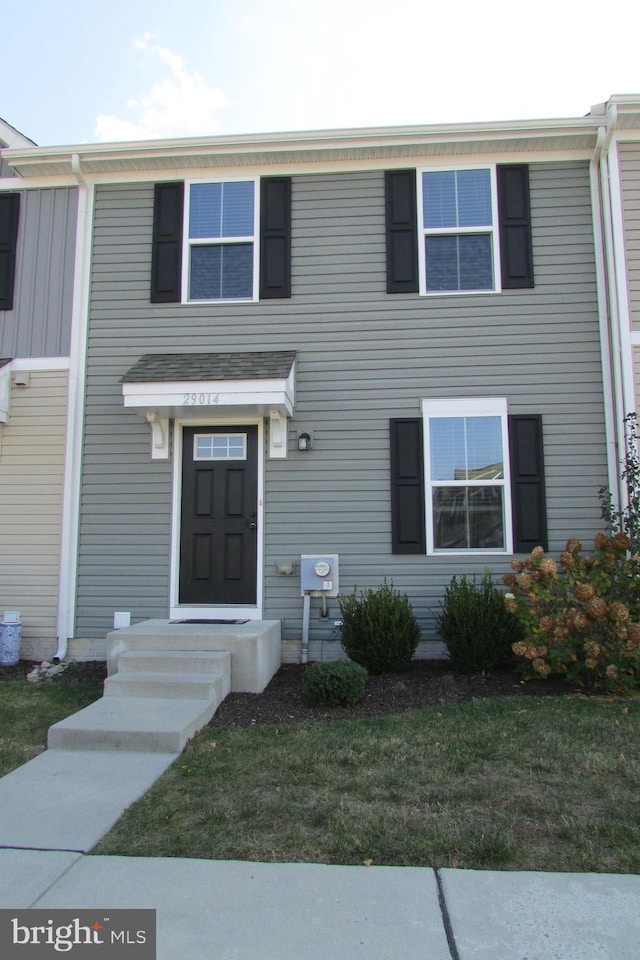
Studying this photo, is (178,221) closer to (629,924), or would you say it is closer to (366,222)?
(366,222)

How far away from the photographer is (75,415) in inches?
269

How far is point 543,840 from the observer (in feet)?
8.94

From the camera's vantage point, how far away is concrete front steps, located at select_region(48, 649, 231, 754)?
13.0 feet

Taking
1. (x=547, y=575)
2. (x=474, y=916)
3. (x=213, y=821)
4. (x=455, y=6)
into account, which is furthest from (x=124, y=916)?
(x=455, y=6)

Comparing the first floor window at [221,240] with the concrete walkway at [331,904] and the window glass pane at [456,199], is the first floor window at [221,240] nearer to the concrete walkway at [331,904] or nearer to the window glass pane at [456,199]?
the window glass pane at [456,199]

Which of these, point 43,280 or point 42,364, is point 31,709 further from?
point 43,280

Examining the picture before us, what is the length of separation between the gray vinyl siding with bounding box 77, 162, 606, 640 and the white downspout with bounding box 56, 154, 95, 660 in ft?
0.33

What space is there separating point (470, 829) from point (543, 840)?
296 mm

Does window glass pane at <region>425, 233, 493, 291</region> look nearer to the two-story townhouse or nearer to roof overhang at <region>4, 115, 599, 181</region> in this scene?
roof overhang at <region>4, 115, 599, 181</region>

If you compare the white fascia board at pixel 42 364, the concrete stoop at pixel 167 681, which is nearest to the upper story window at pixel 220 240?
the white fascia board at pixel 42 364

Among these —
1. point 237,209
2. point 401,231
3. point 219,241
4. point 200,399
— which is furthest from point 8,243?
point 401,231

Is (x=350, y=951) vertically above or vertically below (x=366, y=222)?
below

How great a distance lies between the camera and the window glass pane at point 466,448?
655cm

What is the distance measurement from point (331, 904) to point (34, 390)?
6067mm
